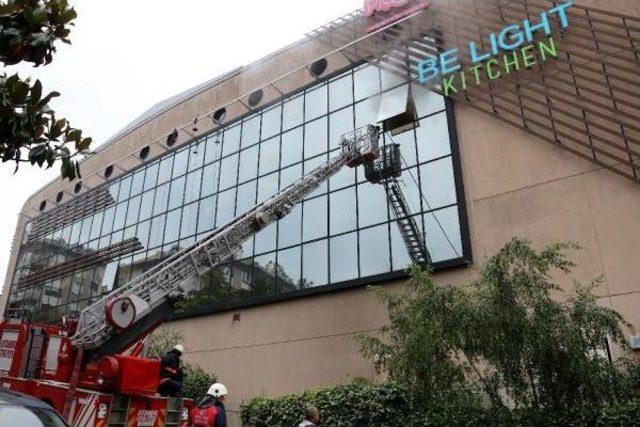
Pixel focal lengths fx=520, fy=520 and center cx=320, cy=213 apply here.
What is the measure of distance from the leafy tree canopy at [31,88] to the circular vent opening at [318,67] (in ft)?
55.9

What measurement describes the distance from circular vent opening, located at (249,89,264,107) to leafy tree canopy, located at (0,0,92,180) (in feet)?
61.9

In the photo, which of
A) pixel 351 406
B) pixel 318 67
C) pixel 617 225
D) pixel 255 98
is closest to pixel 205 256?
pixel 351 406

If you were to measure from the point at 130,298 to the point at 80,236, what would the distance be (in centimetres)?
2234

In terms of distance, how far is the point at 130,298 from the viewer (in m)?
11.3

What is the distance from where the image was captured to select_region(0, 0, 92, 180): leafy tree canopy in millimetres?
4930

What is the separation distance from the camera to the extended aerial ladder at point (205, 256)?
10.8 meters

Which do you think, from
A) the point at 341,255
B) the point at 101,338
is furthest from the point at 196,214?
the point at 101,338

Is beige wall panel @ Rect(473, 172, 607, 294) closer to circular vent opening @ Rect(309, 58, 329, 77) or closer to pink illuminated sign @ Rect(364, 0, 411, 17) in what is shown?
pink illuminated sign @ Rect(364, 0, 411, 17)

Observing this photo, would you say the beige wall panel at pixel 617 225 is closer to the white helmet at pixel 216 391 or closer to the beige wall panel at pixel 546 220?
the beige wall panel at pixel 546 220

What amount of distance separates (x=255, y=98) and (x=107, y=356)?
16381 mm

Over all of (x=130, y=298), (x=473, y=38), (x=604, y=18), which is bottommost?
(x=130, y=298)

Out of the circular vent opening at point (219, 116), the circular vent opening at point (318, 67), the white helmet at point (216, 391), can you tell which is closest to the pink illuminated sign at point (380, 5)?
the circular vent opening at point (318, 67)

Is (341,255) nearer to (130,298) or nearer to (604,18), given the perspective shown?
(130,298)

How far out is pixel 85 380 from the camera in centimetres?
1032
